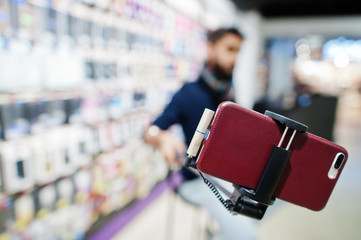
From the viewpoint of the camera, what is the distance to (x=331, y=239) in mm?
2484

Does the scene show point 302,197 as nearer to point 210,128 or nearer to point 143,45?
point 210,128

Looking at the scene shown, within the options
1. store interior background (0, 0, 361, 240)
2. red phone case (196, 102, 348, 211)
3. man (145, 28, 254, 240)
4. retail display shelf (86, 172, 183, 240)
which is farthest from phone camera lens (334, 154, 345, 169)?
retail display shelf (86, 172, 183, 240)

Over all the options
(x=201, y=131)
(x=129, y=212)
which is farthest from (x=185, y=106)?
(x=129, y=212)

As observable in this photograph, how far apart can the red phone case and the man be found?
723 mm

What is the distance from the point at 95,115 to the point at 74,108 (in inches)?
→ 8.7

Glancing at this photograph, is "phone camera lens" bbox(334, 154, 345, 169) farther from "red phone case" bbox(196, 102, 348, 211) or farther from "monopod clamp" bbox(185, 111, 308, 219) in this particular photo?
"monopod clamp" bbox(185, 111, 308, 219)

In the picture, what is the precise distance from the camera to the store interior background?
4.69ft

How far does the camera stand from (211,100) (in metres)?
1.35

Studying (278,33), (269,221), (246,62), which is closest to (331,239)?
(269,221)

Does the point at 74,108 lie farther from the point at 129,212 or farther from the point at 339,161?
the point at 339,161

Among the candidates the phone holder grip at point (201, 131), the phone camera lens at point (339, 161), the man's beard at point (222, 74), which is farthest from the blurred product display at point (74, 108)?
the phone camera lens at point (339, 161)

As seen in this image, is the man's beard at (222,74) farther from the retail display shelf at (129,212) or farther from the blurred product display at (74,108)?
the blurred product display at (74,108)

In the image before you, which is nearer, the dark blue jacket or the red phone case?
the red phone case

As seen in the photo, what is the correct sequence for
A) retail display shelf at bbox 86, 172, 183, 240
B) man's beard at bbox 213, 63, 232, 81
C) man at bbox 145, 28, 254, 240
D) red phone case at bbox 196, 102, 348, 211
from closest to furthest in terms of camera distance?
red phone case at bbox 196, 102, 348, 211 < man at bbox 145, 28, 254, 240 < man's beard at bbox 213, 63, 232, 81 < retail display shelf at bbox 86, 172, 183, 240
